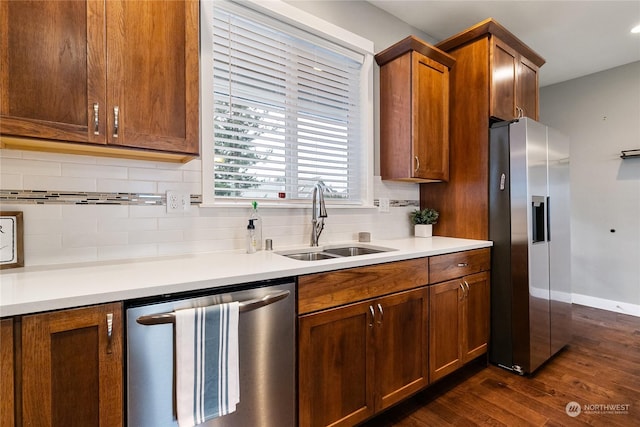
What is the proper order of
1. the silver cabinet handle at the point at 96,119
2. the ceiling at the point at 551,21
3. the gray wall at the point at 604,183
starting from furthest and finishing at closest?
the gray wall at the point at 604,183 < the ceiling at the point at 551,21 < the silver cabinet handle at the point at 96,119

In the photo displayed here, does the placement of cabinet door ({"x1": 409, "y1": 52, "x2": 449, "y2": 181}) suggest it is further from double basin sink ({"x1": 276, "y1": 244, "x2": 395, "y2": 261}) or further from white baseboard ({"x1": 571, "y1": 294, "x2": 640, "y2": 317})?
white baseboard ({"x1": 571, "y1": 294, "x2": 640, "y2": 317})

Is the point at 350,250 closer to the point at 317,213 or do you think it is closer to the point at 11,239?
the point at 317,213

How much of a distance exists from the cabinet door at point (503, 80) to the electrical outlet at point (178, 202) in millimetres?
2147

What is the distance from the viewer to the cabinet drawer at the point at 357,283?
1.34 m

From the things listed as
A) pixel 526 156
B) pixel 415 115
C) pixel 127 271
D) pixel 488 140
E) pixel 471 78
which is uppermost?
pixel 471 78

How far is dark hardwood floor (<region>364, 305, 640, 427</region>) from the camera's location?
1.71 m

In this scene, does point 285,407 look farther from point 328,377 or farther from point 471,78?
point 471,78

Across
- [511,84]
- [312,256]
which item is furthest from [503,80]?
[312,256]

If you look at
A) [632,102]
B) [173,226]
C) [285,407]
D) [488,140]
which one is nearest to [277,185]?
[173,226]

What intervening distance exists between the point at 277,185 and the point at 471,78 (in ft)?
5.61

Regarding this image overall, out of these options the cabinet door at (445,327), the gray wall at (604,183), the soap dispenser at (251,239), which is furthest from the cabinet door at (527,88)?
the soap dispenser at (251,239)

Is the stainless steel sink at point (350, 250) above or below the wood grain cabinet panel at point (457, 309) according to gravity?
above

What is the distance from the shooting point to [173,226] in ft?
5.20

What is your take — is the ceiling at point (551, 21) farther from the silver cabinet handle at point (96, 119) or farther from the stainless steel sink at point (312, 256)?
the silver cabinet handle at point (96, 119)
